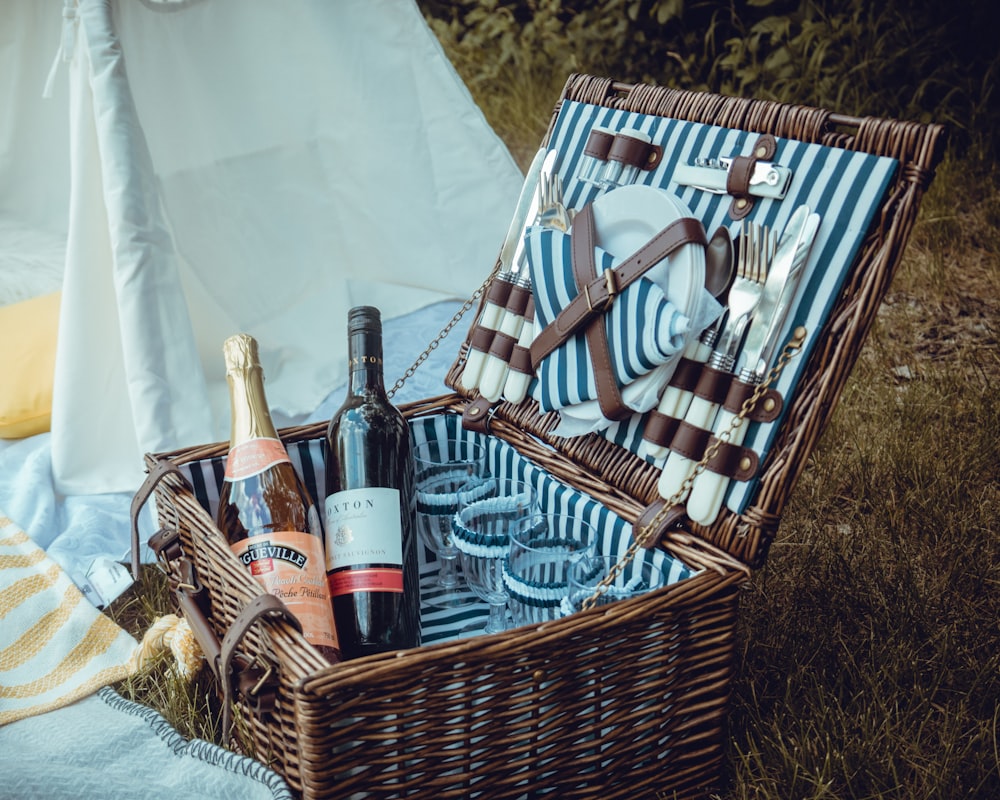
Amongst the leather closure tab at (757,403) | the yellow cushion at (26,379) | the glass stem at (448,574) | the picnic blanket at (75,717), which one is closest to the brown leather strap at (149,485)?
the picnic blanket at (75,717)

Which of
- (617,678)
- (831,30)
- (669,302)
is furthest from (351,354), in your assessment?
(831,30)

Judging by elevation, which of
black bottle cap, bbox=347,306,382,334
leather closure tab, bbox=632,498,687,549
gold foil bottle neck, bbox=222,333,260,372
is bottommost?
leather closure tab, bbox=632,498,687,549

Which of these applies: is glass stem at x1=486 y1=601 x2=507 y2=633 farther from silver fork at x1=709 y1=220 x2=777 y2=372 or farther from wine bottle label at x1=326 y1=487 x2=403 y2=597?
silver fork at x1=709 y1=220 x2=777 y2=372

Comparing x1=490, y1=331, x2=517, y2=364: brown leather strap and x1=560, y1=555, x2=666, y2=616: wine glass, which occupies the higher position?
x1=490, y1=331, x2=517, y2=364: brown leather strap

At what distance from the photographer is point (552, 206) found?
1.28 meters

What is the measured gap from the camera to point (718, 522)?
3.38ft

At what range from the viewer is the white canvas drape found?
5.41ft

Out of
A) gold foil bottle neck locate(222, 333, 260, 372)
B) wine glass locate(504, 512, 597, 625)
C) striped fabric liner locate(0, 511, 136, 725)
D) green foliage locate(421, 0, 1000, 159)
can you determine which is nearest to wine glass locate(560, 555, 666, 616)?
wine glass locate(504, 512, 597, 625)

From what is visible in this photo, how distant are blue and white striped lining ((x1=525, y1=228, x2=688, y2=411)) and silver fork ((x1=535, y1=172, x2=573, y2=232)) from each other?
62 millimetres

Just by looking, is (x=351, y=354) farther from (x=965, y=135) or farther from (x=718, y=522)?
(x=965, y=135)

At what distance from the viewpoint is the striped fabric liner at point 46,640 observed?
A: 1296 mm

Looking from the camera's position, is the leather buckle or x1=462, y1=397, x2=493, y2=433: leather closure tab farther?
x1=462, y1=397, x2=493, y2=433: leather closure tab

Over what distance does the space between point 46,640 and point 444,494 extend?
26.5 inches

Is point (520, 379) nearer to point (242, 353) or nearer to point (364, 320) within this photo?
point (364, 320)
